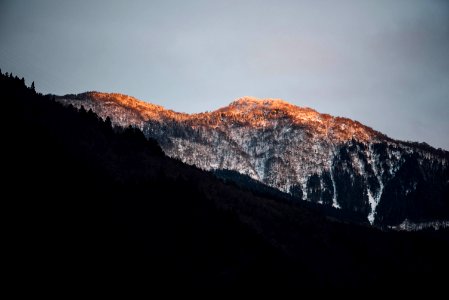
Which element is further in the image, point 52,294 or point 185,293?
point 185,293

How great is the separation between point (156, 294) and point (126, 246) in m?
17.4

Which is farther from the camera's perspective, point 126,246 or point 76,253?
point 126,246

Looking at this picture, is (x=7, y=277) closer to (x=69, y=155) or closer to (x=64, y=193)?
(x=64, y=193)

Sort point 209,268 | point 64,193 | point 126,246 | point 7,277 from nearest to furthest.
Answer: point 7,277
point 126,246
point 64,193
point 209,268

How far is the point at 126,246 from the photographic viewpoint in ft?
499

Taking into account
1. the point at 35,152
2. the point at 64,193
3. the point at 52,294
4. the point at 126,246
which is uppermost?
the point at 35,152

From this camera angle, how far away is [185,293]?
152 meters

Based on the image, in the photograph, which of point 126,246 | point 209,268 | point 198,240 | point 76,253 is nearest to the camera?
point 76,253

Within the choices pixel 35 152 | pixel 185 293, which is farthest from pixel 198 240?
pixel 35 152

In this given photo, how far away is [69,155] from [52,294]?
291 feet

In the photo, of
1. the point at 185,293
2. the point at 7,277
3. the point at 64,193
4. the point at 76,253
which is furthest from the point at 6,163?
the point at 185,293

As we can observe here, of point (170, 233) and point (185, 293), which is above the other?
point (170, 233)

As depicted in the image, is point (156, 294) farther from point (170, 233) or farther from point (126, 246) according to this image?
point (170, 233)

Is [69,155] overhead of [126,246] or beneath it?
overhead
